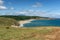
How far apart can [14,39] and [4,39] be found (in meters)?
1.39

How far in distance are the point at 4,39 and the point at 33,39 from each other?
155 inches

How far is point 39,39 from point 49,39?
4.29 feet

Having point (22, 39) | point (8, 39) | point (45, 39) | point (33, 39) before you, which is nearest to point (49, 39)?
A: point (45, 39)

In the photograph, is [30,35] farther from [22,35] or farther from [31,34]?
[22,35]

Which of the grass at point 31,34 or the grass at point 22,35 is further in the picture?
the grass at point 22,35

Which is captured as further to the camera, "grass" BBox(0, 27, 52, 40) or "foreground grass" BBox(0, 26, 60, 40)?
"grass" BBox(0, 27, 52, 40)

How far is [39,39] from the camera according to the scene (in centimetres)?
1828

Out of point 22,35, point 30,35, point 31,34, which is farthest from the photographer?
point 31,34

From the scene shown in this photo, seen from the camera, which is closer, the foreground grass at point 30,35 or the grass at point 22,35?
the foreground grass at point 30,35

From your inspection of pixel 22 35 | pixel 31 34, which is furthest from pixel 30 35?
pixel 22 35

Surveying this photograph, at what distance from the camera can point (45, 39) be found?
1839 centimetres

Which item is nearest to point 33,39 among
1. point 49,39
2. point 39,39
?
point 39,39

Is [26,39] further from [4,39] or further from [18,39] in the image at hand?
[4,39]

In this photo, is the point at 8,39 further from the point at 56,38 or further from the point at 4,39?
the point at 56,38
